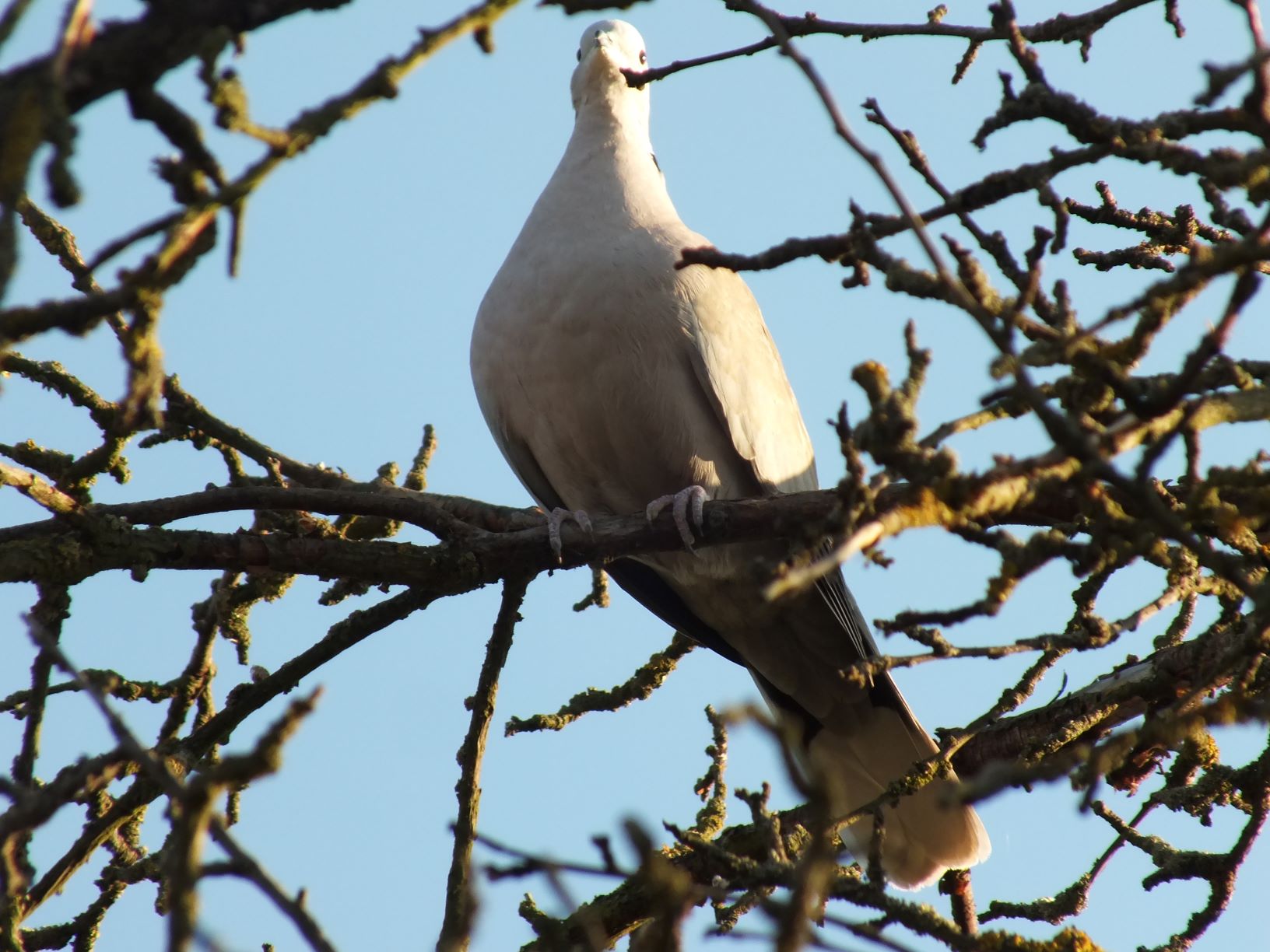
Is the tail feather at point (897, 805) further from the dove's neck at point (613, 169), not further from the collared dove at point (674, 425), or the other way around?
the dove's neck at point (613, 169)

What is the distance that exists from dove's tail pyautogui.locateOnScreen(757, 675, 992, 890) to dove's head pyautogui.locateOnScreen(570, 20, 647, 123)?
7.47 ft

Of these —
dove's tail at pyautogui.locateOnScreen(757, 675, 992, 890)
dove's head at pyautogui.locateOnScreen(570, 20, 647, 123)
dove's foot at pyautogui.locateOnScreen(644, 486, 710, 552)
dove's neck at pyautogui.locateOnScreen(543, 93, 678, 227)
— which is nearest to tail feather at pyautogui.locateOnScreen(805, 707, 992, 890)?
dove's tail at pyautogui.locateOnScreen(757, 675, 992, 890)

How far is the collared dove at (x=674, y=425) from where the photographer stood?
4.45 metres

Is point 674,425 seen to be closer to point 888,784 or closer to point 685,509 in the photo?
point 685,509

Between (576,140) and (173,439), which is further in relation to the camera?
(576,140)

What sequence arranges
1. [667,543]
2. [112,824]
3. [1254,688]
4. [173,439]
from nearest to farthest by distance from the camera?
[1254,688]
[112,824]
[667,543]
[173,439]

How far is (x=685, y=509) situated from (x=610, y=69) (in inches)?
83.0

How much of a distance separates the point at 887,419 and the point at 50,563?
1777 mm

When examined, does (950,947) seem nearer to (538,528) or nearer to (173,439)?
(538,528)

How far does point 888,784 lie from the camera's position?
424cm

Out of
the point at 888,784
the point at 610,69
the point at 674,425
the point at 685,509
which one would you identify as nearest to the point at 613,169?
the point at 610,69

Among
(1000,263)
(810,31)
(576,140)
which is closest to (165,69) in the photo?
(1000,263)

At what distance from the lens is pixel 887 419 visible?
191 centimetres

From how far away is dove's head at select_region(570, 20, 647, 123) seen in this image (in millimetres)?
5273
